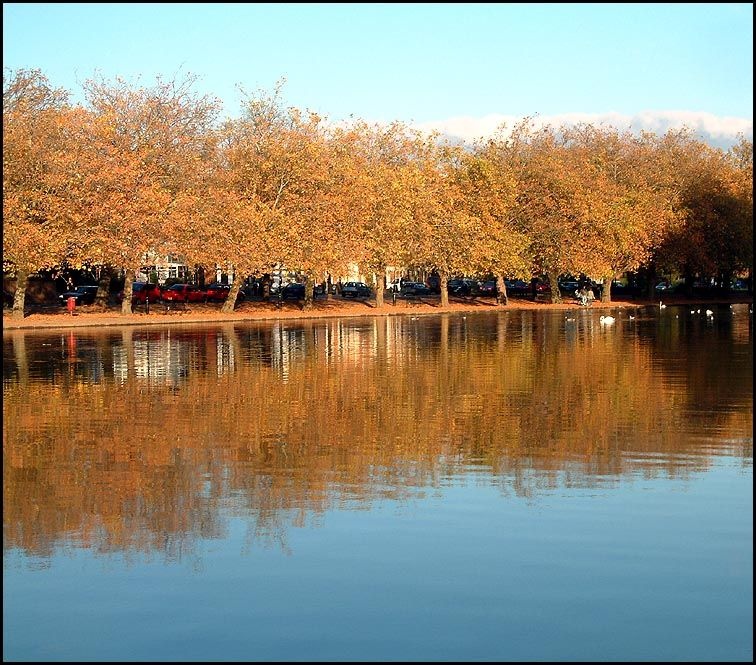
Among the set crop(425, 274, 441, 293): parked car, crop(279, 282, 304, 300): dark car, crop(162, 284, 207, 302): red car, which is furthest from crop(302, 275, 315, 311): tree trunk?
crop(425, 274, 441, 293): parked car

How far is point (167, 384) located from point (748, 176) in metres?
92.7

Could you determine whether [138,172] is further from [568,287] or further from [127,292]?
[568,287]

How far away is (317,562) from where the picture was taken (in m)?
11.2

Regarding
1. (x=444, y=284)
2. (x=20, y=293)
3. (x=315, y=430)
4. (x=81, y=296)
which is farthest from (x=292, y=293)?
(x=315, y=430)

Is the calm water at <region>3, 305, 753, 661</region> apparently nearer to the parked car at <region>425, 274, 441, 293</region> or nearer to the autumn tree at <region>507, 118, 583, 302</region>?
the autumn tree at <region>507, 118, 583, 302</region>

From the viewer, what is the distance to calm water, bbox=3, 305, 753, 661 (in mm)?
9086

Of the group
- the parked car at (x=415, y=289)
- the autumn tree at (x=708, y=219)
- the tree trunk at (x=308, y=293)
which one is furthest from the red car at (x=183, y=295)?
the autumn tree at (x=708, y=219)

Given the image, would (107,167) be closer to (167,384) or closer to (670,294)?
(167,384)

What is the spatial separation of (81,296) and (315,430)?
73.4 m

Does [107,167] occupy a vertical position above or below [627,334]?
above

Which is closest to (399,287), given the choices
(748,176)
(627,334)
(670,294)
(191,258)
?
(670,294)

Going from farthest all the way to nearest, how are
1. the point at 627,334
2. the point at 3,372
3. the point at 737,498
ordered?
the point at 627,334 → the point at 3,372 → the point at 737,498

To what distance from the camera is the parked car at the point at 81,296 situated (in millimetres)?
88250

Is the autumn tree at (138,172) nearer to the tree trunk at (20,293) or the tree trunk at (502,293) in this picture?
the tree trunk at (20,293)
